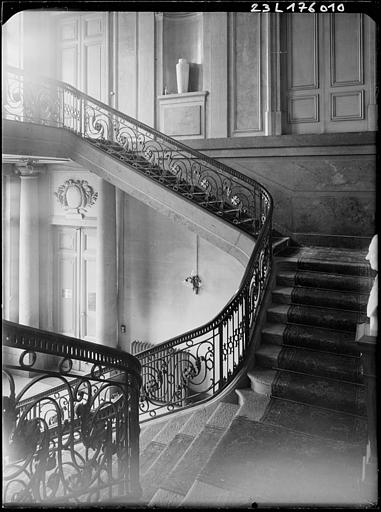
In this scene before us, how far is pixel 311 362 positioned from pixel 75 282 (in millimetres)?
5998

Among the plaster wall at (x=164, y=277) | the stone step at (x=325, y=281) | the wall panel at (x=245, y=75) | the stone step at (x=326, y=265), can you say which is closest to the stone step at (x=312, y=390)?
the stone step at (x=325, y=281)

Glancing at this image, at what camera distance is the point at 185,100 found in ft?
26.8

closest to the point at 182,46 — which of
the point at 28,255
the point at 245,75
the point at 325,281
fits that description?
the point at 245,75

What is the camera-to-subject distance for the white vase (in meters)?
8.12

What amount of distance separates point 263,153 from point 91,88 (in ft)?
12.5

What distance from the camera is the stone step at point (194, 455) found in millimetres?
2865

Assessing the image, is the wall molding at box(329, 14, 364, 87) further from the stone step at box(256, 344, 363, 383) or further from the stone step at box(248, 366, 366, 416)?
the stone step at box(248, 366, 366, 416)

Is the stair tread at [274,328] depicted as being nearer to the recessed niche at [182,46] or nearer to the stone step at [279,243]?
the stone step at [279,243]

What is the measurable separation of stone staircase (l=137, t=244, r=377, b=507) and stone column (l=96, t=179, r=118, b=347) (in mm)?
3932

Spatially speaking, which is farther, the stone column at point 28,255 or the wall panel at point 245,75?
the stone column at point 28,255

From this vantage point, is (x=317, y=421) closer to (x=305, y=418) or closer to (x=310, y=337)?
(x=305, y=418)

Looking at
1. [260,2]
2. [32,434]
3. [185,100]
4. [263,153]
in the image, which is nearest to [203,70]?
[185,100]

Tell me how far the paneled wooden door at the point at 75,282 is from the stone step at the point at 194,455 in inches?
205

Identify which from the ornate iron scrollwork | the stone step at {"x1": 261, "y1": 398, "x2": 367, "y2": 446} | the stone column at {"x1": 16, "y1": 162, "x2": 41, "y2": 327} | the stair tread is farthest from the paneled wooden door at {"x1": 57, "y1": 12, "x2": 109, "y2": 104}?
the stone step at {"x1": 261, "y1": 398, "x2": 367, "y2": 446}
